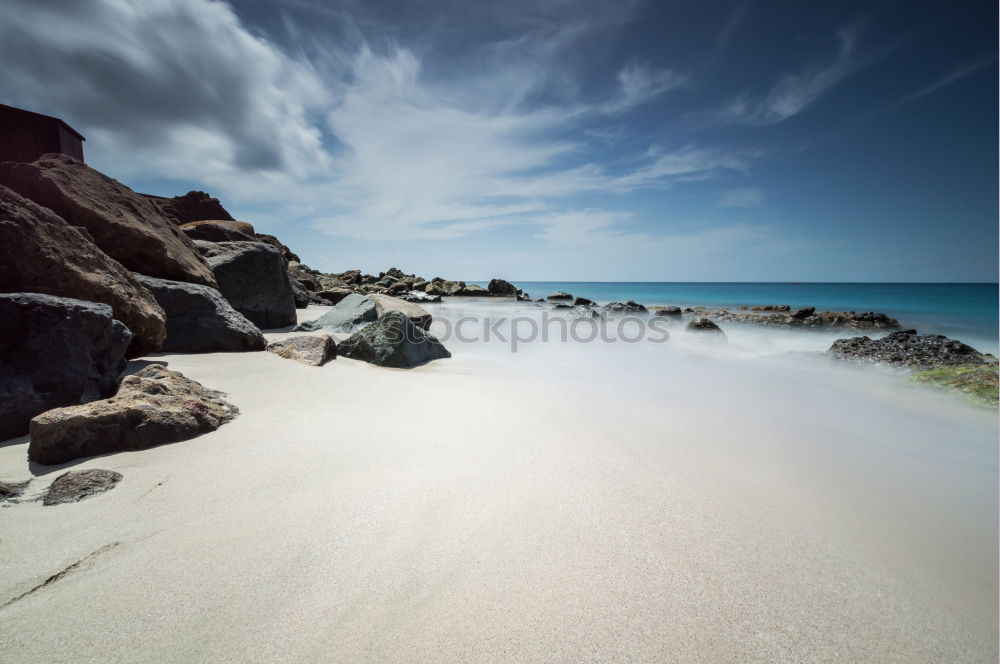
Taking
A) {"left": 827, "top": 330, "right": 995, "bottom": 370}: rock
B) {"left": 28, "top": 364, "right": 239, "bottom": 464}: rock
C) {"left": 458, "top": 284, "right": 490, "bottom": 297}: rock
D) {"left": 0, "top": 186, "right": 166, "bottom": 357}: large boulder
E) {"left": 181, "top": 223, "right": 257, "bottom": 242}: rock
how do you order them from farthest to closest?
{"left": 458, "top": 284, "right": 490, "bottom": 297}: rock < {"left": 181, "top": 223, "right": 257, "bottom": 242}: rock < {"left": 827, "top": 330, "right": 995, "bottom": 370}: rock < {"left": 0, "top": 186, "right": 166, "bottom": 357}: large boulder < {"left": 28, "top": 364, "right": 239, "bottom": 464}: rock

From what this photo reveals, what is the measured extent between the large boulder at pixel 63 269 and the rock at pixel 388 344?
1767mm

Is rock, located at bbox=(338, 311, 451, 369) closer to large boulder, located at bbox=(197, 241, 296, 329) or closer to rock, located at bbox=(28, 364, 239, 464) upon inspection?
rock, located at bbox=(28, 364, 239, 464)

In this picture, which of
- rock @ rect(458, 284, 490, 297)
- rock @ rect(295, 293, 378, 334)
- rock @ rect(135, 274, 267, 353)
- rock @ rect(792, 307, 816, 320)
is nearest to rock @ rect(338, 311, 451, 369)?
rock @ rect(135, 274, 267, 353)

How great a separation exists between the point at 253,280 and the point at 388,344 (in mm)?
3085

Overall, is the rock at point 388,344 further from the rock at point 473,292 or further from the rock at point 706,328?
the rock at point 473,292

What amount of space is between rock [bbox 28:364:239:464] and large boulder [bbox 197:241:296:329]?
391 cm

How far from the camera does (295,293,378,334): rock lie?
655cm

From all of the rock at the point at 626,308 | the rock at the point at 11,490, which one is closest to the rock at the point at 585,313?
the rock at the point at 626,308

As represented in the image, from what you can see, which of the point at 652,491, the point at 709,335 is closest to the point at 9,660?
the point at 652,491

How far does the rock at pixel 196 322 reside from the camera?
374 cm

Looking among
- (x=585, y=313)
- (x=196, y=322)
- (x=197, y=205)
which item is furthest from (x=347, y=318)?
(x=197, y=205)

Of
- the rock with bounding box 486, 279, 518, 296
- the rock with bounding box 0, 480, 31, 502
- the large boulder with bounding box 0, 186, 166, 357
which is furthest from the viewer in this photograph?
the rock with bounding box 486, 279, 518, 296

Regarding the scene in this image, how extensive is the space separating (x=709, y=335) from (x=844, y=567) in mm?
8356

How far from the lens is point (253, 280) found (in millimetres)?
6000
